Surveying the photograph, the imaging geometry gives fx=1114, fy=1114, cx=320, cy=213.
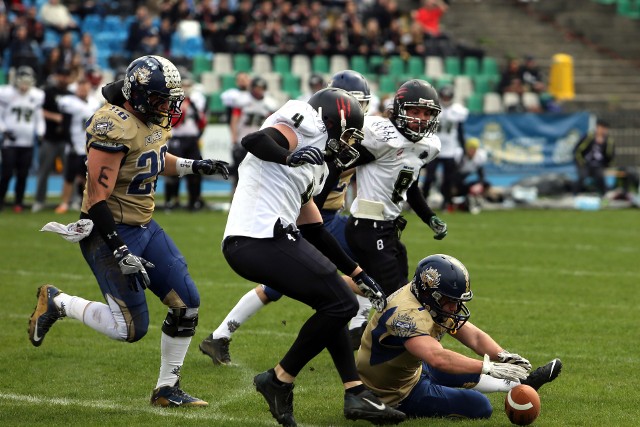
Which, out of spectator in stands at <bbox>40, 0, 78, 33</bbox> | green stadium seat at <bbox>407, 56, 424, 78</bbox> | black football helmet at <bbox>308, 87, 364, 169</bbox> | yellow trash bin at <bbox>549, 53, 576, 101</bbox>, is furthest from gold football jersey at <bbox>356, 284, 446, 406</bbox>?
yellow trash bin at <bbox>549, 53, 576, 101</bbox>

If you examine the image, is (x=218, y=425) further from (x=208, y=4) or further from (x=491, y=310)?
(x=208, y=4)

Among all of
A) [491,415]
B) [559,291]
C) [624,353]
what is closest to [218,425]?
[491,415]

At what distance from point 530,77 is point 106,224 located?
66.2 ft

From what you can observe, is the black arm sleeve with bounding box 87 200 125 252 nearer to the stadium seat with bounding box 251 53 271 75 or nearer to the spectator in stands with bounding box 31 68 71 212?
the spectator in stands with bounding box 31 68 71 212

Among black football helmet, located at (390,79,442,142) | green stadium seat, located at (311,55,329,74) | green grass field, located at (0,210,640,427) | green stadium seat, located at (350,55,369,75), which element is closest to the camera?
green grass field, located at (0,210,640,427)

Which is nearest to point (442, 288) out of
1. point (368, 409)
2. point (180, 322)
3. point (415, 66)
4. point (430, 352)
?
point (430, 352)

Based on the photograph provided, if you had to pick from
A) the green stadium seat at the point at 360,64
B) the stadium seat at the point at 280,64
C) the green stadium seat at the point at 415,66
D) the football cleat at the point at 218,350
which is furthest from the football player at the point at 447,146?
the football cleat at the point at 218,350

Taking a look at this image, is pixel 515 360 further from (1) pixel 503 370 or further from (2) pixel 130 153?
(2) pixel 130 153

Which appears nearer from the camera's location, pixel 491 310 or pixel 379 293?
pixel 379 293

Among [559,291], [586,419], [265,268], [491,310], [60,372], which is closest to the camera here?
[265,268]

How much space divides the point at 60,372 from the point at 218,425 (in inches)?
65.3

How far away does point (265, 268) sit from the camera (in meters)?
5.48

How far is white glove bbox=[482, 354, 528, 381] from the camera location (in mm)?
5426

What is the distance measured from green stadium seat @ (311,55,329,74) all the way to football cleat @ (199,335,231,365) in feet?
53.6
